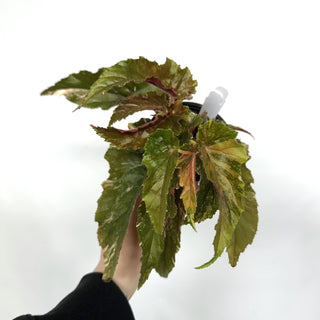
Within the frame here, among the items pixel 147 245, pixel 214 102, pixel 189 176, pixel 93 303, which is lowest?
pixel 93 303

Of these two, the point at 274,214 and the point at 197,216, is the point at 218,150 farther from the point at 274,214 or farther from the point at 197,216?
the point at 274,214

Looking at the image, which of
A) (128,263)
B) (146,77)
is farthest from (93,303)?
(146,77)

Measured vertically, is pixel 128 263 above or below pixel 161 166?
below

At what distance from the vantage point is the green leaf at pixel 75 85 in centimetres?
63

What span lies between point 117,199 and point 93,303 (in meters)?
0.17

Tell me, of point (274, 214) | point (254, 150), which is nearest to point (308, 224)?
point (274, 214)

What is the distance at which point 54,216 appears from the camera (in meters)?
0.90

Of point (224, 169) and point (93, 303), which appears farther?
point (93, 303)

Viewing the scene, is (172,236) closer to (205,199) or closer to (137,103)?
(205,199)

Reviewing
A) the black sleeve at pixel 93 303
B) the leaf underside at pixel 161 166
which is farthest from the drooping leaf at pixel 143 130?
the black sleeve at pixel 93 303

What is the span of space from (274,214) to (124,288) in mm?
329

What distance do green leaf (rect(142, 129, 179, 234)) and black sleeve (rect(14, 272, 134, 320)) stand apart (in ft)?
0.76

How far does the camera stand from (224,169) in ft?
1.84

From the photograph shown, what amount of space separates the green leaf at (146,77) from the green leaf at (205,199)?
0.42 feet
